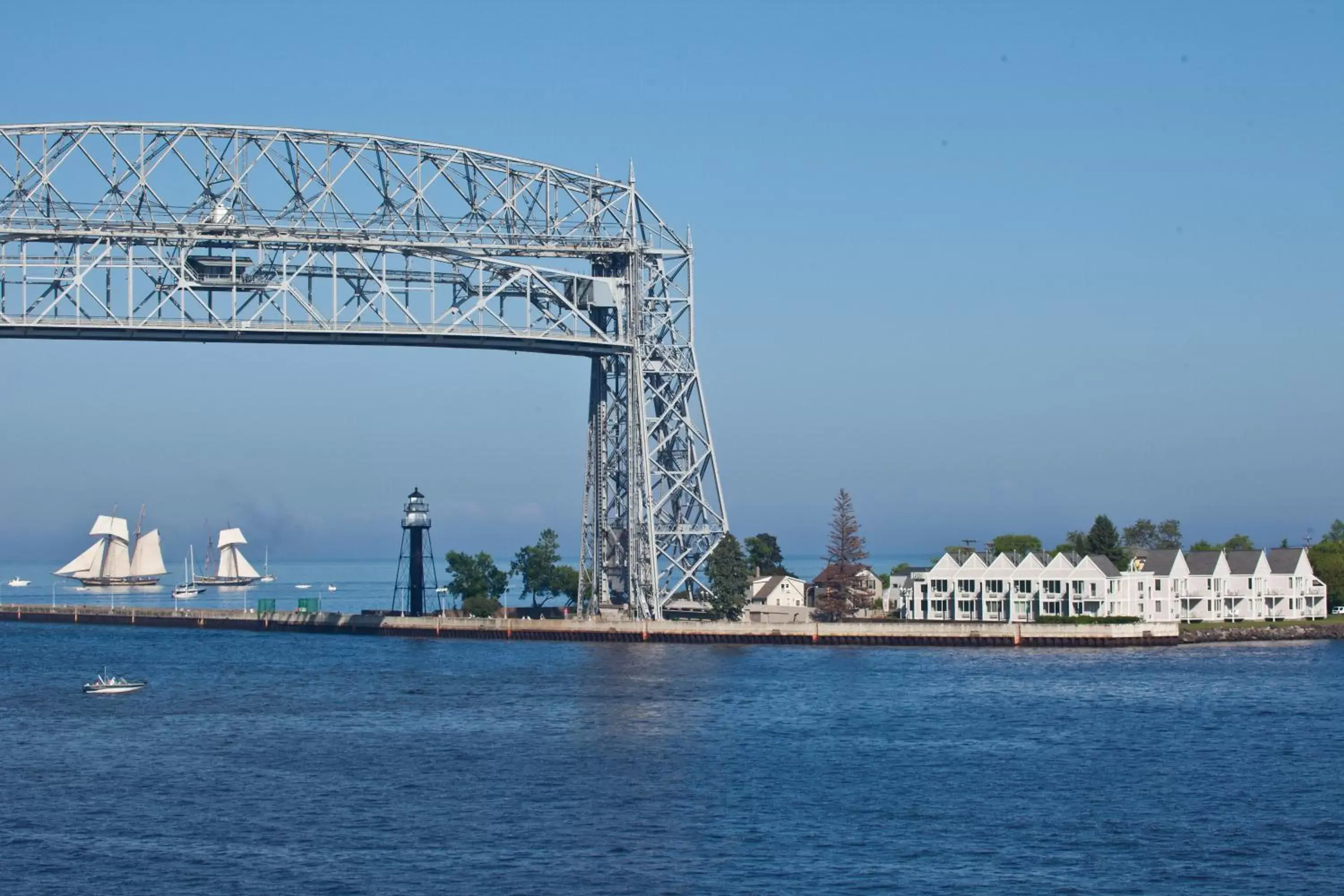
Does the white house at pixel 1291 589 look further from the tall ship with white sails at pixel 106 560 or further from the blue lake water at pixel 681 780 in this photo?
the tall ship with white sails at pixel 106 560

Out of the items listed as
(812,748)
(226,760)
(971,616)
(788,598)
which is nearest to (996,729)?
(812,748)

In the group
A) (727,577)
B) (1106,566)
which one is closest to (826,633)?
(727,577)

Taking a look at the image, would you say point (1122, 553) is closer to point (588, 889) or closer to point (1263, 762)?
point (1263, 762)

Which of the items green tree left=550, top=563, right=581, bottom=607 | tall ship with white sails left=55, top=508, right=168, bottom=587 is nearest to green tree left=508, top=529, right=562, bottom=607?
green tree left=550, top=563, right=581, bottom=607

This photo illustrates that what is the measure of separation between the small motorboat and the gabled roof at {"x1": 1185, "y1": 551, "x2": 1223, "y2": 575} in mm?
49042

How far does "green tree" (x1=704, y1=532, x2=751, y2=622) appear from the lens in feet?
253

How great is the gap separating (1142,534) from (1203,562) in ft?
117

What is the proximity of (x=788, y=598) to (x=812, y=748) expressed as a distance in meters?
49.5

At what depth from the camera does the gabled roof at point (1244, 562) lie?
8762 centimetres

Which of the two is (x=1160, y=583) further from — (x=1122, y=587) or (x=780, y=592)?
(x=780, y=592)

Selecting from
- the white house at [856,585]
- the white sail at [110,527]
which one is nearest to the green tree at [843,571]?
the white house at [856,585]

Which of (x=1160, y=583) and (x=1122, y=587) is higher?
(x=1160, y=583)

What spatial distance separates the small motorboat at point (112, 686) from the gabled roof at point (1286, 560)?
5409 cm

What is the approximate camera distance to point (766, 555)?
345 feet
